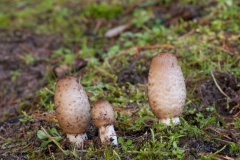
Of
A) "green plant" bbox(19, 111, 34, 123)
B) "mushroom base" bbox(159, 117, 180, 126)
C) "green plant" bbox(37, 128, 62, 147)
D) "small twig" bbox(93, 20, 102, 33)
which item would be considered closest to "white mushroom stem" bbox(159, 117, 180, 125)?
"mushroom base" bbox(159, 117, 180, 126)

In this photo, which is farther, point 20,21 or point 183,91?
point 20,21

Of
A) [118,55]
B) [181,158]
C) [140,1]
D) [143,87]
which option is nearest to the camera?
[181,158]

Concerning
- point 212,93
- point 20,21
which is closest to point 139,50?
point 212,93

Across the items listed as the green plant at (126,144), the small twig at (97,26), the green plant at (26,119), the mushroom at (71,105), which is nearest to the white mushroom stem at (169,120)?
the green plant at (126,144)

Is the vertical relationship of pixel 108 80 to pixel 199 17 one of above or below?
below

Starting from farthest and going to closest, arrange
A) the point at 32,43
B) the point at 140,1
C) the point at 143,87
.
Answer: the point at 140,1, the point at 32,43, the point at 143,87

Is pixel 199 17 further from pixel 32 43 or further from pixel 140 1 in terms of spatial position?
pixel 32 43

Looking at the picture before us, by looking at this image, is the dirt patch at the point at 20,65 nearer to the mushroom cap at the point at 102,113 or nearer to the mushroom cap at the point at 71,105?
the mushroom cap at the point at 71,105

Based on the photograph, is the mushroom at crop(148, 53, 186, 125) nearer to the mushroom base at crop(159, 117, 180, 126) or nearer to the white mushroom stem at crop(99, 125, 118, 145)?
the mushroom base at crop(159, 117, 180, 126)
